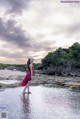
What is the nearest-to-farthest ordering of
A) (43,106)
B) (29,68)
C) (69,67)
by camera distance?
1. (43,106)
2. (29,68)
3. (69,67)

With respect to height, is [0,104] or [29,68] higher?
[29,68]

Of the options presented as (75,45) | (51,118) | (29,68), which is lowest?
(51,118)

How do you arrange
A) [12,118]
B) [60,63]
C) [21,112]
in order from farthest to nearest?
[60,63] < [21,112] < [12,118]

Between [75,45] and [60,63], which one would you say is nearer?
[60,63]

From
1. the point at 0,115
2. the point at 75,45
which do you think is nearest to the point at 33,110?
the point at 0,115

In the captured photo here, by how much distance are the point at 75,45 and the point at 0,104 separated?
122 metres

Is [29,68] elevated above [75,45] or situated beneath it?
situated beneath

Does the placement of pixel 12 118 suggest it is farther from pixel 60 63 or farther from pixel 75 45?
pixel 75 45

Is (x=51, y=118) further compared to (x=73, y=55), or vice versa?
(x=73, y=55)

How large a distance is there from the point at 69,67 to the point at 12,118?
101 metres

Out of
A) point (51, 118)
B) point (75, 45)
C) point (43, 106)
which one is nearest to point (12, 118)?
point (51, 118)

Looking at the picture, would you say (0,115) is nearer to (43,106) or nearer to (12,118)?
(12,118)

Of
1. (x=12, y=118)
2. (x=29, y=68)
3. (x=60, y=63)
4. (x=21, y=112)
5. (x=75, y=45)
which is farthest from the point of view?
(x=75, y=45)

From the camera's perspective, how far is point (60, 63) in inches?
4968
